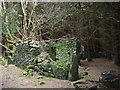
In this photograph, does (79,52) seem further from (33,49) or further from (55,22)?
(33,49)

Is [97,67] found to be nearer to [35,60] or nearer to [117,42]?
[117,42]

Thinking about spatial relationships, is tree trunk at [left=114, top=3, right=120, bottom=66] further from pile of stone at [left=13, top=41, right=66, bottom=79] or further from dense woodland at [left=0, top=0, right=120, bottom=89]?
pile of stone at [left=13, top=41, right=66, bottom=79]

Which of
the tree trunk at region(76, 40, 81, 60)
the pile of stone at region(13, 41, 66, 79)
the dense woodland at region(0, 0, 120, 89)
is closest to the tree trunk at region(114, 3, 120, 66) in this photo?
the dense woodland at region(0, 0, 120, 89)

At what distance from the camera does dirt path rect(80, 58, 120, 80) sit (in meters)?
1.27

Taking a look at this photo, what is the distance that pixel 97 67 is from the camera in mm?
1474

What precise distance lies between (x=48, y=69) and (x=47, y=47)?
1.57 ft

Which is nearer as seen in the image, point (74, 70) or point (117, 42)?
point (117, 42)

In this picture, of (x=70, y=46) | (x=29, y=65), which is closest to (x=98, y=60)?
(x=70, y=46)

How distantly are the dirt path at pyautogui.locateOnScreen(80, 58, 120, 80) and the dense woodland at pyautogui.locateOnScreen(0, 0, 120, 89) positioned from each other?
1.7 inches

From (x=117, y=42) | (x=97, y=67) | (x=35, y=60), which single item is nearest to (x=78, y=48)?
(x=97, y=67)

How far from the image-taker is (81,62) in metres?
1.67

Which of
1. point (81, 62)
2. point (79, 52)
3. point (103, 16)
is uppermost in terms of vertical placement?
point (103, 16)

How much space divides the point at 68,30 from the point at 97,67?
0.83 metres

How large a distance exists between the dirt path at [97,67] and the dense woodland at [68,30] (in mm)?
43
